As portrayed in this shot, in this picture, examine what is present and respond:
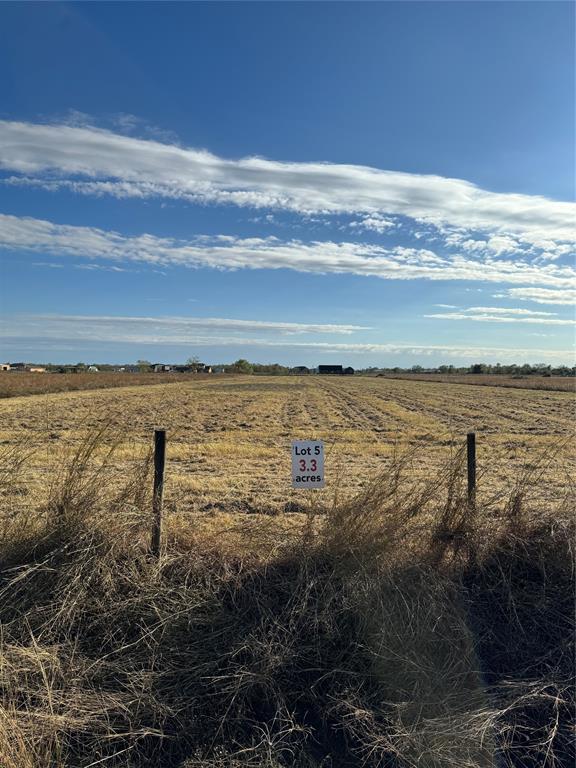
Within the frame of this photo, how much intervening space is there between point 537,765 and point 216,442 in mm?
16036

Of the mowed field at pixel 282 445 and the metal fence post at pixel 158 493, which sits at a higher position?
the metal fence post at pixel 158 493

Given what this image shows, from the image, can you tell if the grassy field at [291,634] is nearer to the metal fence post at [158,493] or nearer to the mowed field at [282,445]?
the metal fence post at [158,493]

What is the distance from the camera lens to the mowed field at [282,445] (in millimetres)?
9305

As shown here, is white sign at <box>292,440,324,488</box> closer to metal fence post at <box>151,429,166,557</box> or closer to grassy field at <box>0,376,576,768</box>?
grassy field at <box>0,376,576,768</box>

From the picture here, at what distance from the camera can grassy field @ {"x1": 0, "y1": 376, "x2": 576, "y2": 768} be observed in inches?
136

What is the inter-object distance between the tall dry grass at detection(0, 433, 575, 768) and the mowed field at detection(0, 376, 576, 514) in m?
0.81

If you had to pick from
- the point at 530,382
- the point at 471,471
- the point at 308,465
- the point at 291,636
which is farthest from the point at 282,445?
the point at 530,382

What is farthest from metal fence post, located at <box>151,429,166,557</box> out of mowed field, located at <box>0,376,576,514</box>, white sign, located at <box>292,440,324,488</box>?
white sign, located at <box>292,440,324,488</box>

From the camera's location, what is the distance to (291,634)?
4051 millimetres

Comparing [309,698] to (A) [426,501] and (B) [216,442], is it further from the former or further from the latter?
(B) [216,442]

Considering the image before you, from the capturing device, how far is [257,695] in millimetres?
3768

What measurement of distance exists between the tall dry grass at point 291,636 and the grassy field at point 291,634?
0.01m

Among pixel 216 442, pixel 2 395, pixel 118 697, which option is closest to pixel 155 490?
pixel 118 697

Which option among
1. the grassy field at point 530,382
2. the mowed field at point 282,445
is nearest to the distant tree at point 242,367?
the grassy field at point 530,382
